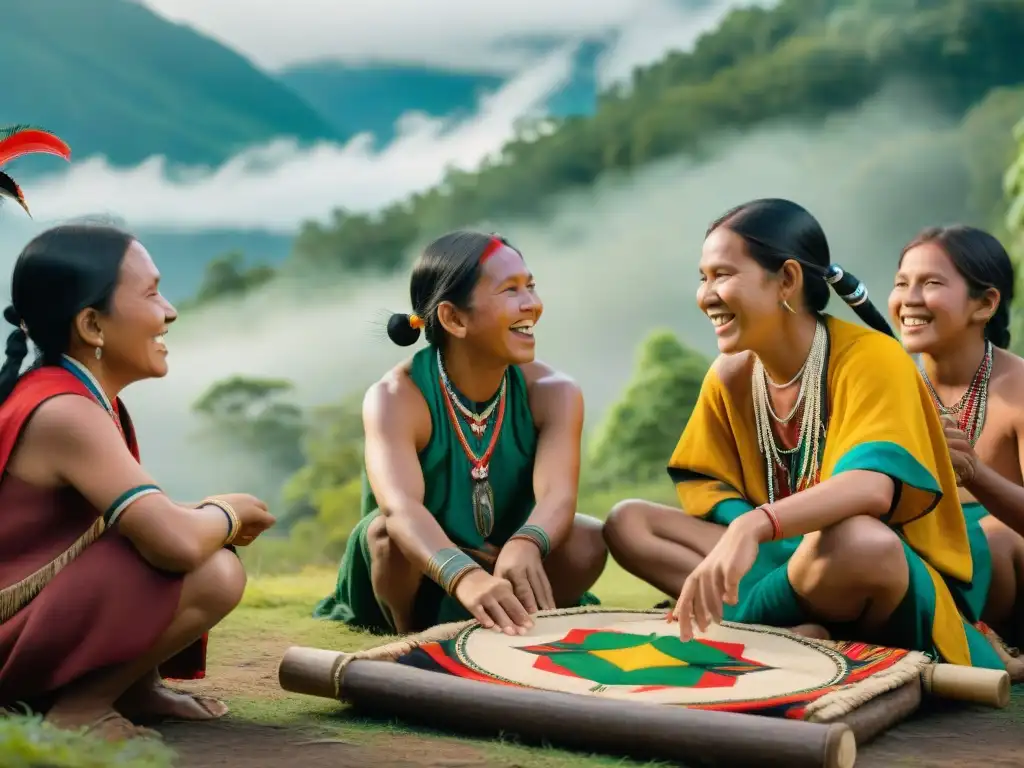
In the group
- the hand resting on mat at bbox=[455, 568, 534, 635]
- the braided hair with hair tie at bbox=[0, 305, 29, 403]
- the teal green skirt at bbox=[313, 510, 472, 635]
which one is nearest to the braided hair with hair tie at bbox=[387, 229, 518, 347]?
the teal green skirt at bbox=[313, 510, 472, 635]

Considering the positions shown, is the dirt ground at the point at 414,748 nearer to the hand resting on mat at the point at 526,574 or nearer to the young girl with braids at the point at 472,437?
the hand resting on mat at the point at 526,574

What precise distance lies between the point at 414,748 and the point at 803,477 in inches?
61.8

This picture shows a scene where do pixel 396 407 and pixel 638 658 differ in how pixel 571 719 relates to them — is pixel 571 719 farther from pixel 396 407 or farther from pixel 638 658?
pixel 396 407

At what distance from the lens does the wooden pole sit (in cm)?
274

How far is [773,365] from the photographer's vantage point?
13.2 ft

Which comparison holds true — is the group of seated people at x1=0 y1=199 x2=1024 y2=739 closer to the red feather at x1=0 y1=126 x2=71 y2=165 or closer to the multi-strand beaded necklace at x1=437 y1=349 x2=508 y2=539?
the multi-strand beaded necklace at x1=437 y1=349 x2=508 y2=539

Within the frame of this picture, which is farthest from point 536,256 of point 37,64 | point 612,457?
point 37,64

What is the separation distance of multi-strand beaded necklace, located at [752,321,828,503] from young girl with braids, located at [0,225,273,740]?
1.66 metres

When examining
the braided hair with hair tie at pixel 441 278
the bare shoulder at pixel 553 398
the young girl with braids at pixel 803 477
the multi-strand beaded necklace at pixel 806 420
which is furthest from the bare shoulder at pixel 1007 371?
the braided hair with hair tie at pixel 441 278

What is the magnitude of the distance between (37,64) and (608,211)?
5.41m

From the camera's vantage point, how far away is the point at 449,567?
3.85 m

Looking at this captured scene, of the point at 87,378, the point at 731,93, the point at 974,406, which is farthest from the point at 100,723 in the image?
the point at 731,93

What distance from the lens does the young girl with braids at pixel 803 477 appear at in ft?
11.5

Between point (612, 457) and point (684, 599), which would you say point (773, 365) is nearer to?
point (684, 599)
